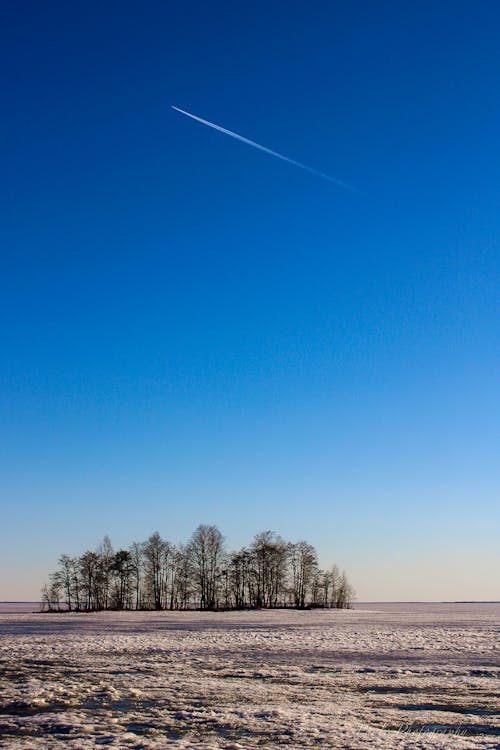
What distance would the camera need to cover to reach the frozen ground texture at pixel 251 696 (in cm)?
1152

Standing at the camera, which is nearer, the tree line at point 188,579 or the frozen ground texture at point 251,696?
the frozen ground texture at point 251,696

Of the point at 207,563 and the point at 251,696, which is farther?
the point at 207,563

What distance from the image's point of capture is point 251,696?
1596 centimetres

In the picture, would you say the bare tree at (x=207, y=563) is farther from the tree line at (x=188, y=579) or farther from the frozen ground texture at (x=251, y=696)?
the frozen ground texture at (x=251, y=696)

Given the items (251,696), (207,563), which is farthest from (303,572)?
(251,696)

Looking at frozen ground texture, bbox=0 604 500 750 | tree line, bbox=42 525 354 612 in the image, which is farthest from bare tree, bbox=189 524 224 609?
frozen ground texture, bbox=0 604 500 750

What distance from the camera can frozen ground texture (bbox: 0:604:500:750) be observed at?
11.5 meters

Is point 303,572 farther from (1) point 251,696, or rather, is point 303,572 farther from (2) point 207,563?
(1) point 251,696

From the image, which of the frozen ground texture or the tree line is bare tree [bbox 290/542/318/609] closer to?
the tree line

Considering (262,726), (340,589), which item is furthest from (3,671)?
(340,589)

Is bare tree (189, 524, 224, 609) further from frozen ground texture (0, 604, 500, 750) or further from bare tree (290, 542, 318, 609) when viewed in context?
frozen ground texture (0, 604, 500, 750)

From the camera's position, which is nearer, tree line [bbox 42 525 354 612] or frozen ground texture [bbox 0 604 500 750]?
frozen ground texture [bbox 0 604 500 750]

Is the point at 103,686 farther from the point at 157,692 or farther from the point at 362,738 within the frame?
the point at 362,738

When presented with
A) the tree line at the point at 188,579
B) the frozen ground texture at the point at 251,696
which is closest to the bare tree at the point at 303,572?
the tree line at the point at 188,579
